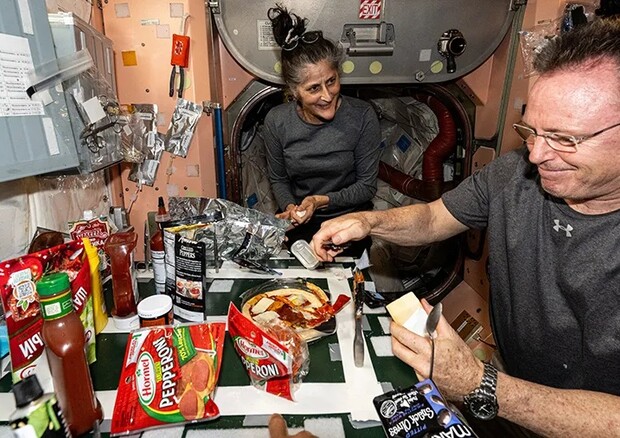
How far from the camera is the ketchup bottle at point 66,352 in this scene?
624 mm

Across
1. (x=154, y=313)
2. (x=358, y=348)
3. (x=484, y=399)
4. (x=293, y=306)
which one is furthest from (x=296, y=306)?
(x=484, y=399)

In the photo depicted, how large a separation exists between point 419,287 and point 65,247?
2275 millimetres

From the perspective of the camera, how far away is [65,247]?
2.83ft

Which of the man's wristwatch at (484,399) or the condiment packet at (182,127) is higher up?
the condiment packet at (182,127)

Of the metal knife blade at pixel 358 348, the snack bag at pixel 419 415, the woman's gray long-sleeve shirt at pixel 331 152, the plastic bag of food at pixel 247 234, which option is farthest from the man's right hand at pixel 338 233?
the woman's gray long-sleeve shirt at pixel 331 152

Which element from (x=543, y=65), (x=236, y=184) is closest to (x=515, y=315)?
(x=543, y=65)

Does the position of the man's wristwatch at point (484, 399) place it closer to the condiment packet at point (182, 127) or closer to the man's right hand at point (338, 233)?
the man's right hand at point (338, 233)

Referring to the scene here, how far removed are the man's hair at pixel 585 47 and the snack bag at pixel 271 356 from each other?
0.80m

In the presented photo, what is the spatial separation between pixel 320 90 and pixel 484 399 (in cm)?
130

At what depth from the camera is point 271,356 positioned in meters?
0.76

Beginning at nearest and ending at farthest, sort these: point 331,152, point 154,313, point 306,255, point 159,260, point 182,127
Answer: point 154,313, point 159,260, point 306,255, point 182,127, point 331,152

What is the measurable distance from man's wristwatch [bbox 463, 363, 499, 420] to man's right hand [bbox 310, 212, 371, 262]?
1.66 ft

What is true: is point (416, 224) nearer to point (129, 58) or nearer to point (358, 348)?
point (358, 348)

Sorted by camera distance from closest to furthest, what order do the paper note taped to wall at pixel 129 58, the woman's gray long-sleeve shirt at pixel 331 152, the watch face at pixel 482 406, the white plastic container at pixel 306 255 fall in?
1. the watch face at pixel 482 406
2. the white plastic container at pixel 306 255
3. the paper note taped to wall at pixel 129 58
4. the woman's gray long-sleeve shirt at pixel 331 152
